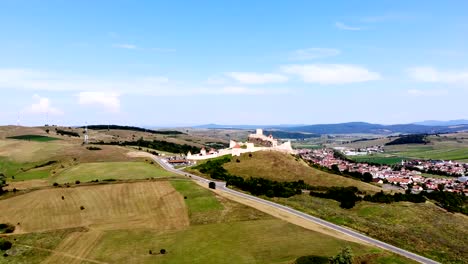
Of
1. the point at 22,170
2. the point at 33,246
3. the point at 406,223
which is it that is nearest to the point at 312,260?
the point at 406,223

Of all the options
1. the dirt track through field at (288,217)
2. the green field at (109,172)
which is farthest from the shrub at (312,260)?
the green field at (109,172)

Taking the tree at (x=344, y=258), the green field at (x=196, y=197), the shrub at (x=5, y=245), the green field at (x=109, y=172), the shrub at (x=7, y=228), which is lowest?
the shrub at (x=5, y=245)

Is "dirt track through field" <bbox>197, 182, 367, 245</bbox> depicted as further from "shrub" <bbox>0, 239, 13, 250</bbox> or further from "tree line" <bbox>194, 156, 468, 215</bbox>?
"shrub" <bbox>0, 239, 13, 250</bbox>

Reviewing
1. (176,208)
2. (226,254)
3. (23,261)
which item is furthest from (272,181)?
(23,261)

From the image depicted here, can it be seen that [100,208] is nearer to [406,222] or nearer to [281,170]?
[406,222]

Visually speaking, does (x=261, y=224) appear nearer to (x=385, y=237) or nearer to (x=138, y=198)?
(x=385, y=237)

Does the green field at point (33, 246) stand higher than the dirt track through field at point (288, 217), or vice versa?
the dirt track through field at point (288, 217)

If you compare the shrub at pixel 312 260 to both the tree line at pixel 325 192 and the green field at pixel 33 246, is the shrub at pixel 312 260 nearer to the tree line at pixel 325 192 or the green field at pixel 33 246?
the green field at pixel 33 246
